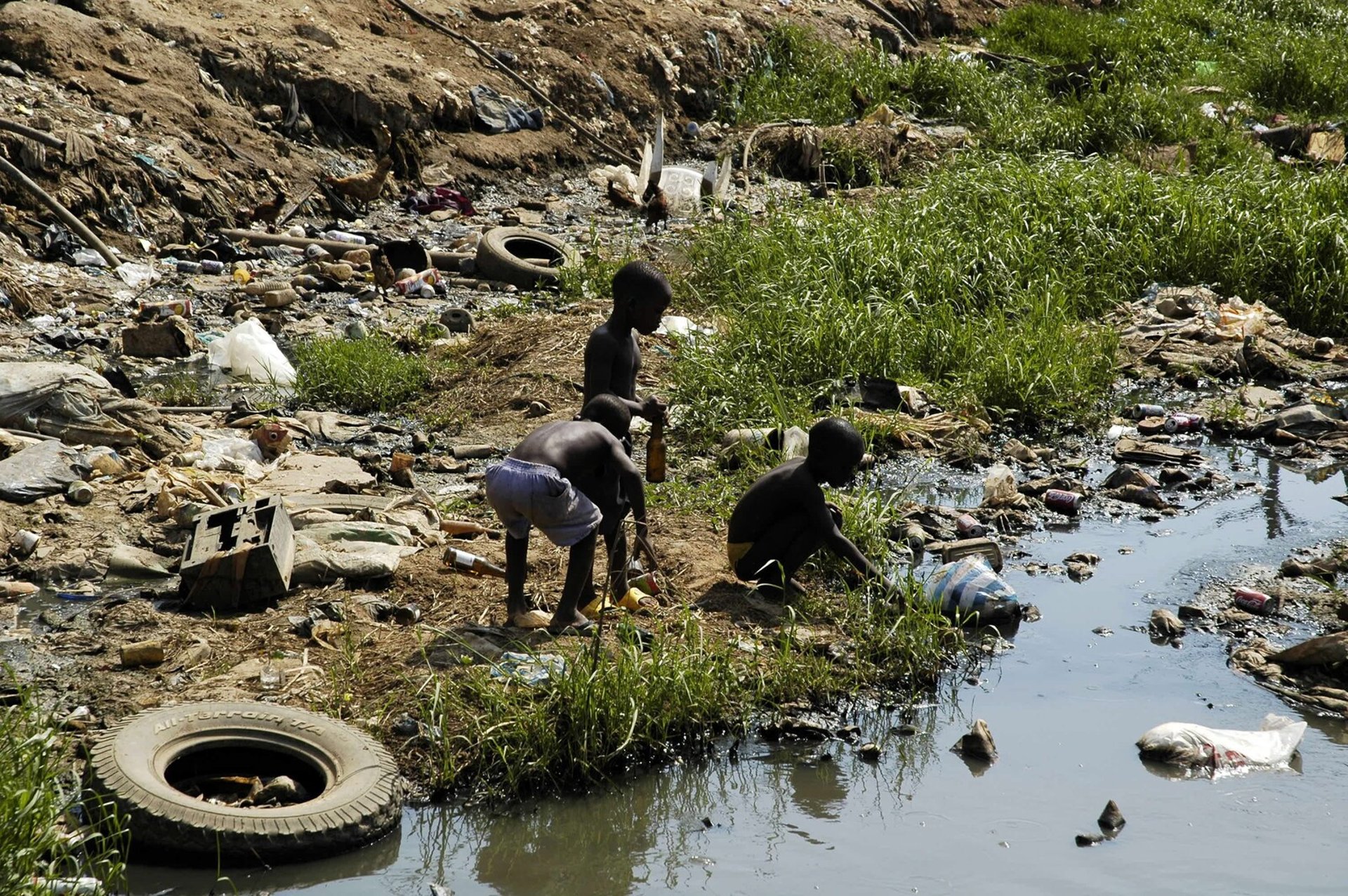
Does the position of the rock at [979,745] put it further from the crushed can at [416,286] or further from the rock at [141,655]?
the crushed can at [416,286]

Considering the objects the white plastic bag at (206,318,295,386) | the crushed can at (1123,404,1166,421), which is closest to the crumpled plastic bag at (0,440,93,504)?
the white plastic bag at (206,318,295,386)

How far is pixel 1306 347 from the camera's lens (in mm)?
8547

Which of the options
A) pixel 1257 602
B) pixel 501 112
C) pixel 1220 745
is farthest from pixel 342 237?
pixel 1220 745

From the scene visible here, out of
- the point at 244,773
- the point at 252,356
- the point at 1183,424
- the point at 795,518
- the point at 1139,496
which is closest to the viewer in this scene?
the point at 244,773

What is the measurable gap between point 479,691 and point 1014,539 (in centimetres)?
A: 285

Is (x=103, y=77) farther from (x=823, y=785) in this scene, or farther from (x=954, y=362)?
(x=823, y=785)

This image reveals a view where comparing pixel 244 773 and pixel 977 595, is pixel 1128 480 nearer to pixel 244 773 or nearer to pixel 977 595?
pixel 977 595

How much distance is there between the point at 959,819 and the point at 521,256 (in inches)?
280

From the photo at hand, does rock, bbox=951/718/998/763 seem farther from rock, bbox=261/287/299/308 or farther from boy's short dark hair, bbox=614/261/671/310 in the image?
rock, bbox=261/287/299/308

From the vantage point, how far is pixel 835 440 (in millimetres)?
4641

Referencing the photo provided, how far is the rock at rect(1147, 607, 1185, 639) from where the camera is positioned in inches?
197

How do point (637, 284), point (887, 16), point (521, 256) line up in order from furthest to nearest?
point (887, 16)
point (521, 256)
point (637, 284)

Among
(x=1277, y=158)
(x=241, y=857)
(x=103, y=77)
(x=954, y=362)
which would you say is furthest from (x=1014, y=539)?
(x=1277, y=158)

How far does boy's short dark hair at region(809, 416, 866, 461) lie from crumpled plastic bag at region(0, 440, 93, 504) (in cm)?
310
